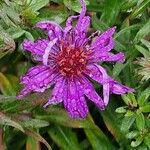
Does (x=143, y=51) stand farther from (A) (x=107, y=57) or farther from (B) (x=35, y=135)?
(B) (x=35, y=135)

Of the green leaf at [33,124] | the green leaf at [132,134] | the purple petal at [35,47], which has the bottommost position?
the green leaf at [132,134]

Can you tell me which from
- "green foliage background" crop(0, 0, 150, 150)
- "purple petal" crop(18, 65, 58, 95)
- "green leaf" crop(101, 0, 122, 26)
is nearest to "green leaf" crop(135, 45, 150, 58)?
"green foliage background" crop(0, 0, 150, 150)

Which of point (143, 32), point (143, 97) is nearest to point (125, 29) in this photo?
point (143, 32)

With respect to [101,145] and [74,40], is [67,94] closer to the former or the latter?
[74,40]

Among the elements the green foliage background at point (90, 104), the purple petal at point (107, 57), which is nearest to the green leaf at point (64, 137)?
the green foliage background at point (90, 104)

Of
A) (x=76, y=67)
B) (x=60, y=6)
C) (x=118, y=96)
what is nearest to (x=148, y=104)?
(x=118, y=96)

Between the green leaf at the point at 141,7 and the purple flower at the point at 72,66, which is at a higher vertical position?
the green leaf at the point at 141,7

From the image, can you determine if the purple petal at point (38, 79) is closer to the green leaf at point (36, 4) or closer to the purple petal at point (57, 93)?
the purple petal at point (57, 93)

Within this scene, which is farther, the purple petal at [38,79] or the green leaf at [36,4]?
the green leaf at [36,4]
